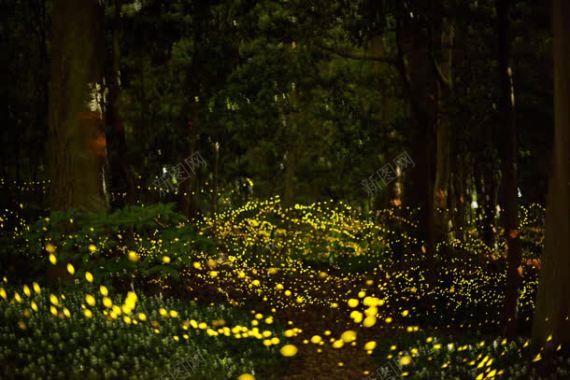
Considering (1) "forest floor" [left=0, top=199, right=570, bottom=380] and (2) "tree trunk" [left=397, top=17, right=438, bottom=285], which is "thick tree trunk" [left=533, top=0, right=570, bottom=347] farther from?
(2) "tree trunk" [left=397, top=17, right=438, bottom=285]

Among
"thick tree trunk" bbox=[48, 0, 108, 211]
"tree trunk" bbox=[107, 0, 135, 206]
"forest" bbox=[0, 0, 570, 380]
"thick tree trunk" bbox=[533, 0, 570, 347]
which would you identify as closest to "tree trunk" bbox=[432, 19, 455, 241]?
"forest" bbox=[0, 0, 570, 380]

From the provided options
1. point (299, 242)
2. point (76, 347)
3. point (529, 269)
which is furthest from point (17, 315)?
point (299, 242)

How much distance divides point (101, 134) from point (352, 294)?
23.8 feet

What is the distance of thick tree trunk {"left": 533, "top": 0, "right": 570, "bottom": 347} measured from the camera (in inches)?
356

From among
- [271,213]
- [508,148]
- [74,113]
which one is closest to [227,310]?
[74,113]

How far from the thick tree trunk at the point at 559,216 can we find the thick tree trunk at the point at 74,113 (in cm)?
751

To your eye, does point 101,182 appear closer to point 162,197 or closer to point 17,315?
point 17,315

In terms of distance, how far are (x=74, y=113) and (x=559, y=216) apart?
8.10 metres

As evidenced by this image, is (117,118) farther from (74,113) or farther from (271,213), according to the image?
(271,213)

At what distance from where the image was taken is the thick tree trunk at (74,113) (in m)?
11.9

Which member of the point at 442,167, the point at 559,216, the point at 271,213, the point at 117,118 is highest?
the point at 117,118

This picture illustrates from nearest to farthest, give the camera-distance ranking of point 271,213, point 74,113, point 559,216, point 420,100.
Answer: point 559,216, point 74,113, point 420,100, point 271,213

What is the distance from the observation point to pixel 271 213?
74.5ft

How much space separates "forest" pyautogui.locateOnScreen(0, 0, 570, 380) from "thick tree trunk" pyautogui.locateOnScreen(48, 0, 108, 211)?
0.03 m
